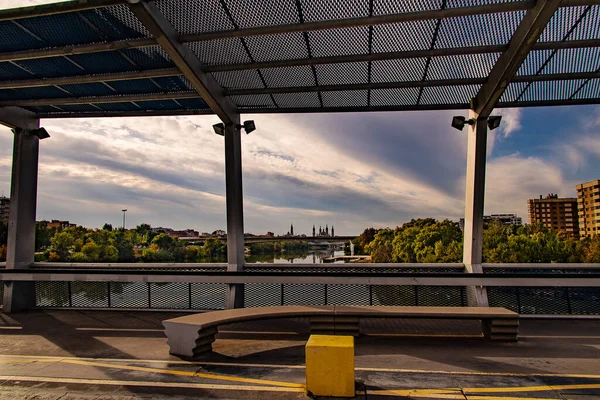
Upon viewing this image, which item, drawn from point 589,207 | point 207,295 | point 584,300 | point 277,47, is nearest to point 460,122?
point 584,300

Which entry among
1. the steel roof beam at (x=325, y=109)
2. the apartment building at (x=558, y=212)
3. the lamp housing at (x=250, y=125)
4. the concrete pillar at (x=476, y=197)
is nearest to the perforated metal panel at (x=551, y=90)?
the steel roof beam at (x=325, y=109)

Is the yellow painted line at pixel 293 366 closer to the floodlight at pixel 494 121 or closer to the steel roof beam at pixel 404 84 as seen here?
the floodlight at pixel 494 121

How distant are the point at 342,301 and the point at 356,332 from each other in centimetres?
234

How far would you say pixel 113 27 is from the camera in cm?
844

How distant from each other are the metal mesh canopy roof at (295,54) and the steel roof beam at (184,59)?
0.12 feet

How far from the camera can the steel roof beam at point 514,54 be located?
7.22 meters

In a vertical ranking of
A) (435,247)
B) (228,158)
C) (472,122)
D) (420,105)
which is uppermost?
(420,105)

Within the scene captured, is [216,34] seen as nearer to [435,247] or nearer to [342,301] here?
[342,301]

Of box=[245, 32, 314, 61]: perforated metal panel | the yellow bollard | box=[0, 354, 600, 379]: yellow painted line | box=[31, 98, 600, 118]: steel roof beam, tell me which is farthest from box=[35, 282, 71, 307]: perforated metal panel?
the yellow bollard

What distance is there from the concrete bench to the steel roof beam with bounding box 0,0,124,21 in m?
6.44

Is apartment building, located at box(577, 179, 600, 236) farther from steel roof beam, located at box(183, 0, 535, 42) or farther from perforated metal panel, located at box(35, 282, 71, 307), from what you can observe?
perforated metal panel, located at box(35, 282, 71, 307)

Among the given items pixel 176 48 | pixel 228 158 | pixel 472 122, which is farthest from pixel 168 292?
pixel 472 122

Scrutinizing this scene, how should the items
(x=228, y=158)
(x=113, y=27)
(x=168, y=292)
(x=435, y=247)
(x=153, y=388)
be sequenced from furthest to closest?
(x=435, y=247) → (x=228, y=158) → (x=168, y=292) → (x=113, y=27) → (x=153, y=388)

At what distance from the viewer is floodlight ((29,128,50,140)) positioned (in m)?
13.0
